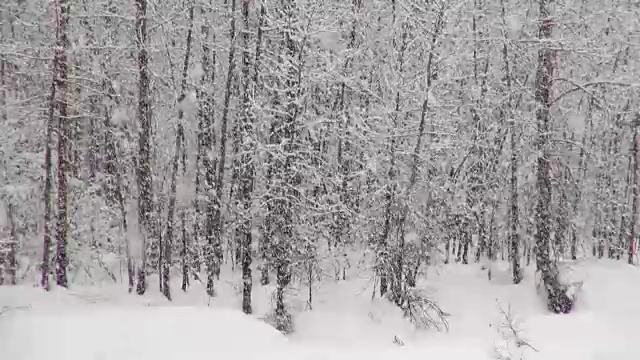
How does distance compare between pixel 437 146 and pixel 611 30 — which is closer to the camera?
pixel 437 146

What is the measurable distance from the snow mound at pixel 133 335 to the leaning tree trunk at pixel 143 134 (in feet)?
11.6

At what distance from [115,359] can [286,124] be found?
5.94 metres

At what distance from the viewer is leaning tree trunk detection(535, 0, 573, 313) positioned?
1229 cm

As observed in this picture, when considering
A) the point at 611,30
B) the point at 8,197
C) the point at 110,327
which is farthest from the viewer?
the point at 611,30

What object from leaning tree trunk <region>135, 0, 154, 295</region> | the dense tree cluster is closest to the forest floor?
the dense tree cluster

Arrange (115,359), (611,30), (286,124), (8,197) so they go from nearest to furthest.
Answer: (115,359)
(286,124)
(8,197)
(611,30)

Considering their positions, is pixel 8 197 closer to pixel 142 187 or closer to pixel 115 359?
pixel 142 187

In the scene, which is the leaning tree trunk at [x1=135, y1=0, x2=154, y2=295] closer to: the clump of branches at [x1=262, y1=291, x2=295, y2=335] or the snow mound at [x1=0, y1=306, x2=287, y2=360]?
the snow mound at [x1=0, y1=306, x2=287, y2=360]

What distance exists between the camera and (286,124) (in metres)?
11.7

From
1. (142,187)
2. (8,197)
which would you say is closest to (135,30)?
(142,187)

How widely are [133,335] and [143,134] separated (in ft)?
19.2

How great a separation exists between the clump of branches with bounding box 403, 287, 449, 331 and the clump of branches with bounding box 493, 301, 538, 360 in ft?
4.07

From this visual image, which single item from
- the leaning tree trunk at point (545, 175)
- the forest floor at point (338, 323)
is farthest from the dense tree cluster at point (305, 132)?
the forest floor at point (338, 323)

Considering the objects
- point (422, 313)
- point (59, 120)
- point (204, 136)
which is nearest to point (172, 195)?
point (204, 136)
